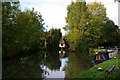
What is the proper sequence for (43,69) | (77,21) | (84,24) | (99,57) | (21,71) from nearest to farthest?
(21,71), (43,69), (99,57), (84,24), (77,21)

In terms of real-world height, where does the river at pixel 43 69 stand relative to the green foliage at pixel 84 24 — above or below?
below

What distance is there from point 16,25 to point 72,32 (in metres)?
11.9

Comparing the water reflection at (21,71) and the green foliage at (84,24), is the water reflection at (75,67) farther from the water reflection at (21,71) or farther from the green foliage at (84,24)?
the green foliage at (84,24)

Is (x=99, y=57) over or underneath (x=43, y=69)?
over

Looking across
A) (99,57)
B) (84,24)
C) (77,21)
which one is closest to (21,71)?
(99,57)

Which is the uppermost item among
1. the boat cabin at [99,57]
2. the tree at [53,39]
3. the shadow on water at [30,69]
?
the tree at [53,39]

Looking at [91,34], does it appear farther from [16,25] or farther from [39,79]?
[39,79]

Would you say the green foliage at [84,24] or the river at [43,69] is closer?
the river at [43,69]

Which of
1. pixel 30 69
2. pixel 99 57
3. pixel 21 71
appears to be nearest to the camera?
pixel 21 71

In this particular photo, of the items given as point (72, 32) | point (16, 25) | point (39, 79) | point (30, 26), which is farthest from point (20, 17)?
point (39, 79)

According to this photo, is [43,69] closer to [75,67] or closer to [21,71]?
[21,71]

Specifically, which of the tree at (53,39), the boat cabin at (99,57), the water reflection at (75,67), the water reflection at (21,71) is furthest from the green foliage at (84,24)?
the water reflection at (21,71)

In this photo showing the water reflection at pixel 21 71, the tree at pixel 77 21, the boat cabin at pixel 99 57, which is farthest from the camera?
the tree at pixel 77 21

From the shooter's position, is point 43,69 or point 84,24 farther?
point 84,24
